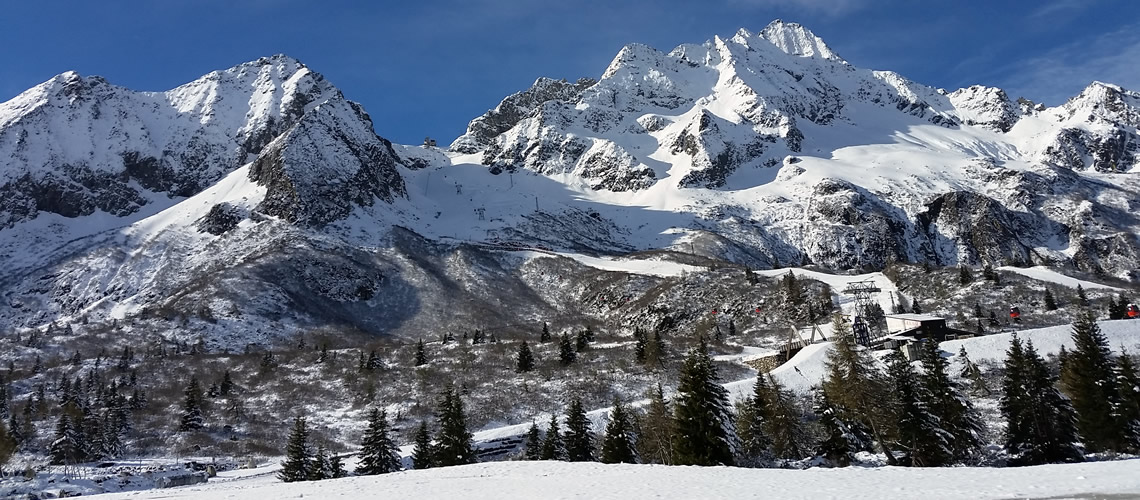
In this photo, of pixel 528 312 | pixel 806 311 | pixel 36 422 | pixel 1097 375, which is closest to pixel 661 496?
pixel 1097 375

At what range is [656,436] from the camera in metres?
45.9

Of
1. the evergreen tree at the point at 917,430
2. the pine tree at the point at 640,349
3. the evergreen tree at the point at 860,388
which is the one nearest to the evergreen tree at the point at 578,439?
the evergreen tree at the point at 860,388

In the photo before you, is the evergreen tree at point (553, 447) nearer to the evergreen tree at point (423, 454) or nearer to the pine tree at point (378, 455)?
the evergreen tree at point (423, 454)

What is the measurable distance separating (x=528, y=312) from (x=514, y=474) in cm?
10605

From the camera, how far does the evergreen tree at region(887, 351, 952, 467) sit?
4084 cm

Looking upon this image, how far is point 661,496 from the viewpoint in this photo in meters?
23.6

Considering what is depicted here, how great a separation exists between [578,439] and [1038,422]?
84.5ft

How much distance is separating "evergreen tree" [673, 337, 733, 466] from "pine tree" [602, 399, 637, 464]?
357cm

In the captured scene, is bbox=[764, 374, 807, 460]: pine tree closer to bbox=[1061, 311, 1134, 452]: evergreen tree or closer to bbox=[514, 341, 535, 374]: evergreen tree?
bbox=[1061, 311, 1134, 452]: evergreen tree

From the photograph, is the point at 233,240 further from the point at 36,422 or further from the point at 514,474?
the point at 514,474

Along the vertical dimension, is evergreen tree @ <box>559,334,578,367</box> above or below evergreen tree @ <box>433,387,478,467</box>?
above

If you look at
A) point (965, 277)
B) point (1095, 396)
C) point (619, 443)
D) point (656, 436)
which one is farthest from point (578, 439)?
point (965, 277)

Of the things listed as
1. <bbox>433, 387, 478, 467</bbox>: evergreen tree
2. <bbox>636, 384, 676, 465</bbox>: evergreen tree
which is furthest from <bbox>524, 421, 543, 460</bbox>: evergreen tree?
<bbox>636, 384, 676, 465</bbox>: evergreen tree

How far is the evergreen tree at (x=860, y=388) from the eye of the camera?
132 feet
